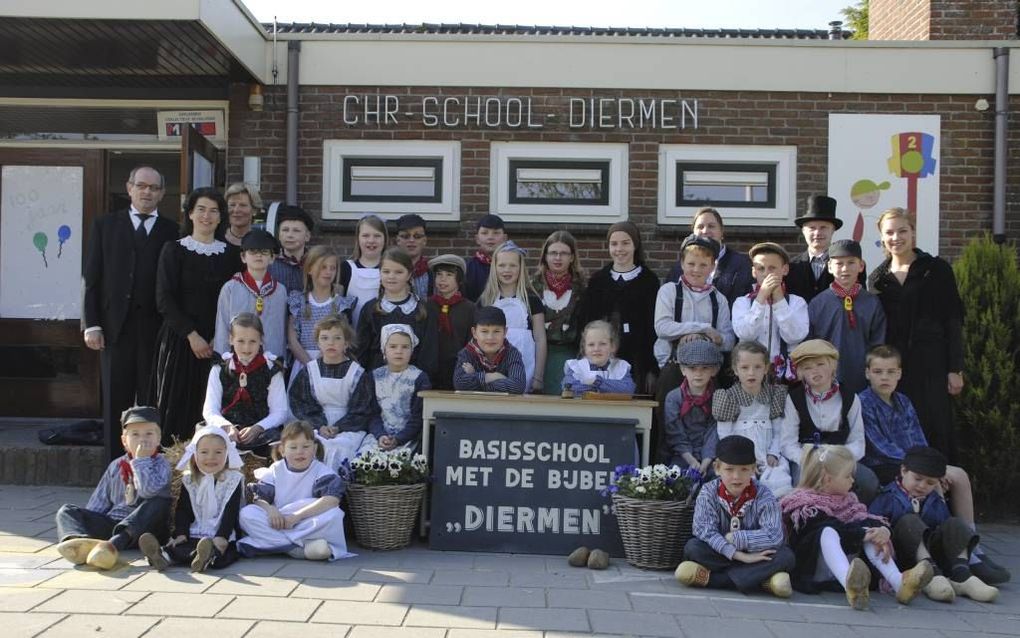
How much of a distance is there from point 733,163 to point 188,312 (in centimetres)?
473

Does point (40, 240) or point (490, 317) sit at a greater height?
point (40, 240)

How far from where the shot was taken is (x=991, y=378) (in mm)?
7004

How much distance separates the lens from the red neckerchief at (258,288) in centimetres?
650

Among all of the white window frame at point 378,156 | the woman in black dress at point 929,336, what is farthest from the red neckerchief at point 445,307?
the woman in black dress at point 929,336

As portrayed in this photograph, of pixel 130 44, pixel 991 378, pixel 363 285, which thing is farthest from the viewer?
pixel 130 44

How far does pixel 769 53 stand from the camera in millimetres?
8711

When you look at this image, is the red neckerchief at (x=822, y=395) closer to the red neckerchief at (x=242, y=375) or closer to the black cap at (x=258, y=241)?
the red neckerchief at (x=242, y=375)

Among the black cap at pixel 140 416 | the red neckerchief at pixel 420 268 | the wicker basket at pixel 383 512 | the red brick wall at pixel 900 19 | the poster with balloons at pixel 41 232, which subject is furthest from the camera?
the red brick wall at pixel 900 19

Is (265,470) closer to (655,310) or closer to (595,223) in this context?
(655,310)

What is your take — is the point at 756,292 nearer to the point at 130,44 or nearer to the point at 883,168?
the point at 883,168

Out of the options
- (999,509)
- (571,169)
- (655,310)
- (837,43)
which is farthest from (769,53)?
(999,509)

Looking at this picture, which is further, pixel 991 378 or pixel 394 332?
pixel 991 378

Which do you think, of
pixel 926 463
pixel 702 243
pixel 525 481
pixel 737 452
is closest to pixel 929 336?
pixel 926 463

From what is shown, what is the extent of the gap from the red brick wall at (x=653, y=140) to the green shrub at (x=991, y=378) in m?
1.54
